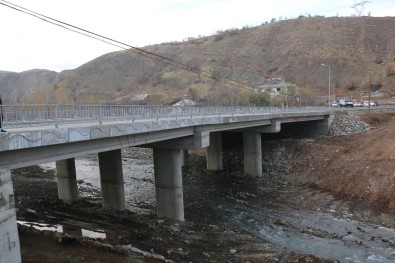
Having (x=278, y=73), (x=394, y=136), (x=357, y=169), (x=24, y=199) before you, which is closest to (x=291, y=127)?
(x=394, y=136)

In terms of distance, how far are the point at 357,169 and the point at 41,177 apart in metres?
27.3

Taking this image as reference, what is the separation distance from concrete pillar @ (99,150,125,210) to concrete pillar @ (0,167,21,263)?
35.7ft

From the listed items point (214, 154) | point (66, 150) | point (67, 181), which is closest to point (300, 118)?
point (214, 154)

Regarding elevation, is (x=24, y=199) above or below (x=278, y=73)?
below

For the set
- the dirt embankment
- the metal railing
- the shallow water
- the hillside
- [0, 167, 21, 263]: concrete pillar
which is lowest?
the shallow water

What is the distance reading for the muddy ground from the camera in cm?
1420

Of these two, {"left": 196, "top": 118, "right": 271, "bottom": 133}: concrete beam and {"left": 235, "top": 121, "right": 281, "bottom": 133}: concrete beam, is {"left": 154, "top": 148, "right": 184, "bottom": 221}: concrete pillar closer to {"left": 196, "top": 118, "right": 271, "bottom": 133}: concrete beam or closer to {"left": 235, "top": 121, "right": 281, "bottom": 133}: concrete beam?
{"left": 196, "top": 118, "right": 271, "bottom": 133}: concrete beam

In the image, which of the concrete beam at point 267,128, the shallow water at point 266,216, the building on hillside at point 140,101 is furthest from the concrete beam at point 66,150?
the building on hillside at point 140,101

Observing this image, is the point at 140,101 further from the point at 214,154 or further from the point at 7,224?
the point at 7,224

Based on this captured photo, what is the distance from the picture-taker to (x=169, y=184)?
20.6 metres

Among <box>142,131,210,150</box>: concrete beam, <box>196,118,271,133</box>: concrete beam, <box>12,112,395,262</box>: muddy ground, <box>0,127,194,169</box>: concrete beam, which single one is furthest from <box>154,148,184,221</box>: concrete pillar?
<box>196,118,271,133</box>: concrete beam

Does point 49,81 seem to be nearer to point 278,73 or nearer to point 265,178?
point 278,73

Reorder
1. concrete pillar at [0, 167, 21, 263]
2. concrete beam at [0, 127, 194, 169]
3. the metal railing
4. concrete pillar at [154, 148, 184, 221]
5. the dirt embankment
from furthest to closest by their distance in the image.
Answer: the dirt embankment, concrete pillar at [154, 148, 184, 221], the metal railing, concrete beam at [0, 127, 194, 169], concrete pillar at [0, 167, 21, 263]

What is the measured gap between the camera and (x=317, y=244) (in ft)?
56.4
